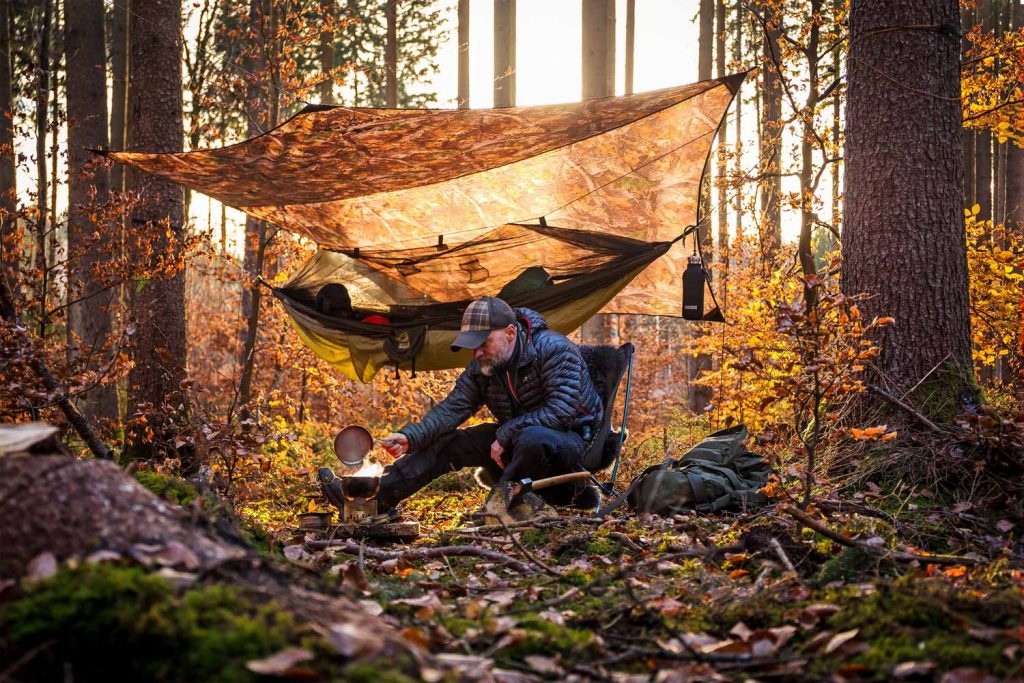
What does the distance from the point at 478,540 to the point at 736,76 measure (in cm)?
217

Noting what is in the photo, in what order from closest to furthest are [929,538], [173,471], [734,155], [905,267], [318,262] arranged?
[929,538] → [905,267] → [173,471] → [318,262] → [734,155]

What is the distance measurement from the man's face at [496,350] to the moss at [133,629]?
7.69ft

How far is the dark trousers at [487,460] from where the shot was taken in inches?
133

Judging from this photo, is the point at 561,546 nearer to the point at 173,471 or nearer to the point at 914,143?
the point at 173,471

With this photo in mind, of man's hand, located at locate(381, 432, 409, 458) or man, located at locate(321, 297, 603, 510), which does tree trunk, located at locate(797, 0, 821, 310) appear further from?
man's hand, located at locate(381, 432, 409, 458)

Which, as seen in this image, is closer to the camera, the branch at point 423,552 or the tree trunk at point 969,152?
the branch at point 423,552

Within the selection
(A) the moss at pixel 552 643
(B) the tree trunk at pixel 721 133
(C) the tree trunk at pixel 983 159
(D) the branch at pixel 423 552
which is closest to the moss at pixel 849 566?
(A) the moss at pixel 552 643

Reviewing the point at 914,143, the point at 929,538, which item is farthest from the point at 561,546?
the point at 914,143

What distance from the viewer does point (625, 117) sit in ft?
12.6

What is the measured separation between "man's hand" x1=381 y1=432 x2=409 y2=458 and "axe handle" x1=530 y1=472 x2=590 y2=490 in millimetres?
605

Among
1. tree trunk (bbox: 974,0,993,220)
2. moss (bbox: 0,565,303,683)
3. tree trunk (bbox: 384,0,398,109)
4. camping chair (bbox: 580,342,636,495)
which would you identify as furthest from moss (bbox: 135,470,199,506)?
tree trunk (bbox: 974,0,993,220)

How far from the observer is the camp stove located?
129 inches

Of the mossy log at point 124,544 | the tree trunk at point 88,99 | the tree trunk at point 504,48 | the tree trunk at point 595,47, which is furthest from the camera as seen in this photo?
the tree trunk at point 504,48

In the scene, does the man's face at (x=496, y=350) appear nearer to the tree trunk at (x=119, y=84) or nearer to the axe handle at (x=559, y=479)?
the axe handle at (x=559, y=479)
